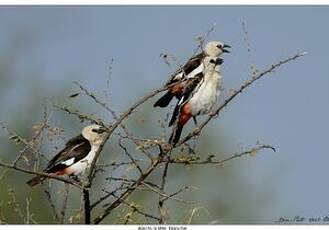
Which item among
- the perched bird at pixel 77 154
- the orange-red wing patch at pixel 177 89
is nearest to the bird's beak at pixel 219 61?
the orange-red wing patch at pixel 177 89

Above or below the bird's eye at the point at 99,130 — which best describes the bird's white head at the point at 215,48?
above

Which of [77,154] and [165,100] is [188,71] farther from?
[77,154]

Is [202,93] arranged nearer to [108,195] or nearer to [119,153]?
[119,153]

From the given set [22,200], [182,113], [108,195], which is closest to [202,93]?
[182,113]

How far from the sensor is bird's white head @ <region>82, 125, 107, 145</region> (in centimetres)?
241

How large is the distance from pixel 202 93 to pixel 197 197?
0.34m

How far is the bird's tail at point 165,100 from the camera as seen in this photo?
254 cm

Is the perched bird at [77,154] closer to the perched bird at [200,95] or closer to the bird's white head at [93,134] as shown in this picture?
the bird's white head at [93,134]

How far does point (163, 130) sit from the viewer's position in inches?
92.4

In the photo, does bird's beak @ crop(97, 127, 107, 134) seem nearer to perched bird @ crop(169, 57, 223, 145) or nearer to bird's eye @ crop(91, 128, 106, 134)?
bird's eye @ crop(91, 128, 106, 134)

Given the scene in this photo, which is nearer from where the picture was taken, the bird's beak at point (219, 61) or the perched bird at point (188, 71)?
the perched bird at point (188, 71)

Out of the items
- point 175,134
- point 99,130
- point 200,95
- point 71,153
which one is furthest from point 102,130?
point 200,95

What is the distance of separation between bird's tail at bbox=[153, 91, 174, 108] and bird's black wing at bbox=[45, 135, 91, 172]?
25cm

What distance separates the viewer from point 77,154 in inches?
96.1
